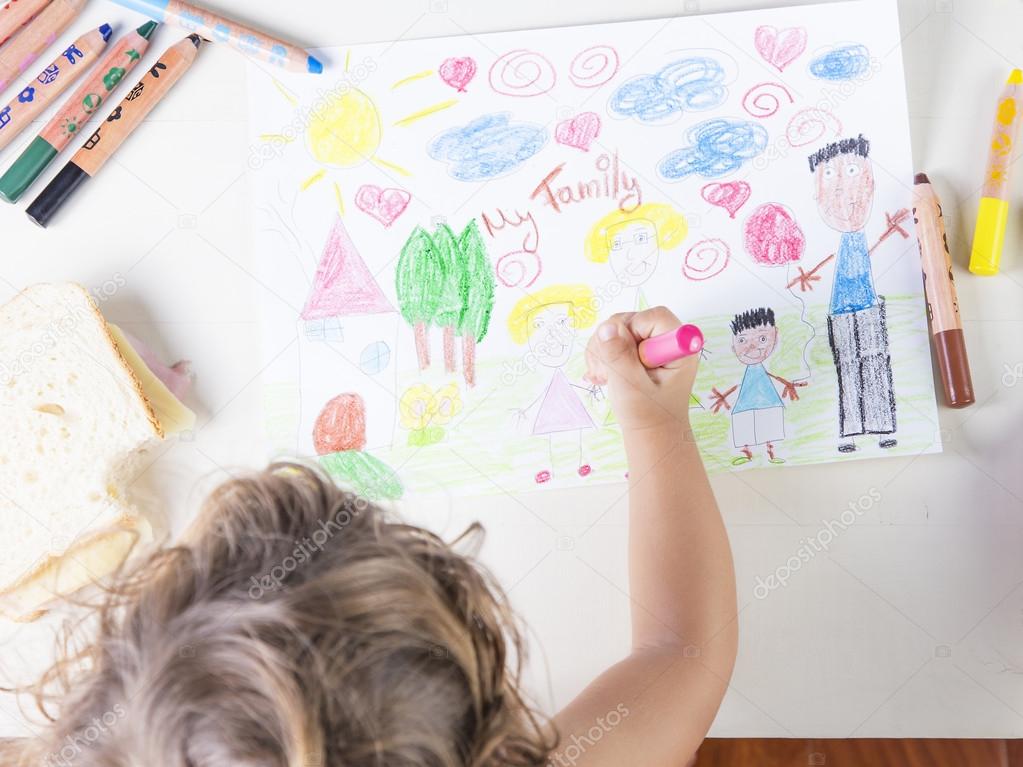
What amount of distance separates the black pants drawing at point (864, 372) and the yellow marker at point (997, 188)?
0.09 meters

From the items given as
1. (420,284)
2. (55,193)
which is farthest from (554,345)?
(55,193)

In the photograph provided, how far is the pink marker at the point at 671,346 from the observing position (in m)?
0.53

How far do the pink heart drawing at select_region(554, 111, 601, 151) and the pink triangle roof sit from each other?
198mm

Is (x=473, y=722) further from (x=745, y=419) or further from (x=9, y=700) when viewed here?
(x=9, y=700)

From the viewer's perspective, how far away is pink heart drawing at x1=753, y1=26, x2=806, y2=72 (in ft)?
2.21

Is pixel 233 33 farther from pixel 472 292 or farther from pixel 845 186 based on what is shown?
pixel 845 186

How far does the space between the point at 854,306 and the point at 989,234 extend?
12 cm

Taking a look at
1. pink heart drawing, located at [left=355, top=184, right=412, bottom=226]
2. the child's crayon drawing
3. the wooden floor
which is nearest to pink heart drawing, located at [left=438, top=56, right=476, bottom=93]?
the child's crayon drawing

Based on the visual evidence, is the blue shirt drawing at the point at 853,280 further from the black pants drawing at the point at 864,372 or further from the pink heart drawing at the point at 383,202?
the pink heart drawing at the point at 383,202

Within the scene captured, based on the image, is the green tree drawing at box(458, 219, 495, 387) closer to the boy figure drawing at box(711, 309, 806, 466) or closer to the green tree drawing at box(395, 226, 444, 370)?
the green tree drawing at box(395, 226, 444, 370)

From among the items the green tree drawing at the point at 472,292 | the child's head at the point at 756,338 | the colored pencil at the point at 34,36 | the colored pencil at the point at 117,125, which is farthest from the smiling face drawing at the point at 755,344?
the colored pencil at the point at 34,36

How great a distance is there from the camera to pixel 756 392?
65cm

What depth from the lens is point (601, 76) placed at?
0.69 meters

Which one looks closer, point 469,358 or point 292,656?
point 292,656
